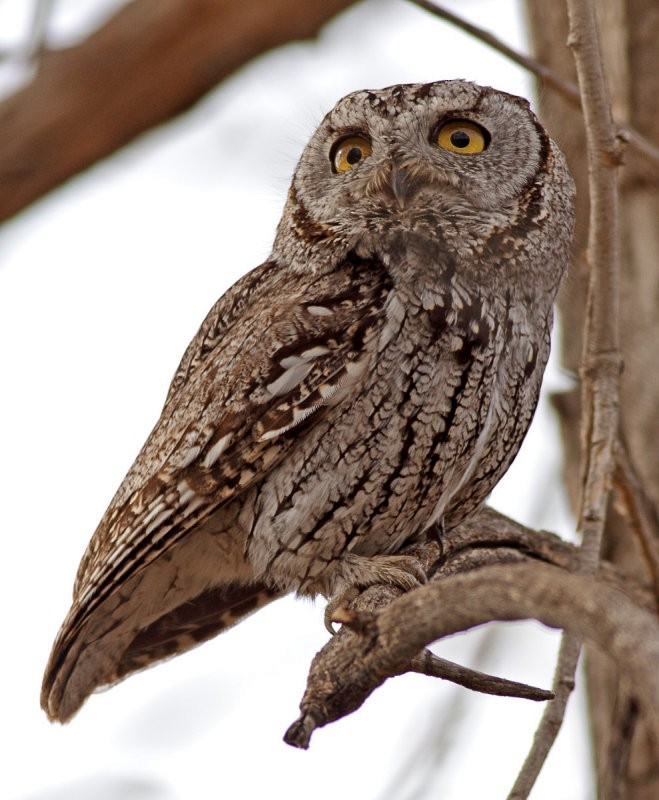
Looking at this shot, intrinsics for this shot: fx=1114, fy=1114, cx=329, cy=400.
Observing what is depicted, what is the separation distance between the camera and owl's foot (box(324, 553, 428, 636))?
2.62 m

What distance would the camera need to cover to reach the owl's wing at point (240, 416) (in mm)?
2717

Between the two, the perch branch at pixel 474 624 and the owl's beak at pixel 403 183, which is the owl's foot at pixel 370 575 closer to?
the perch branch at pixel 474 624

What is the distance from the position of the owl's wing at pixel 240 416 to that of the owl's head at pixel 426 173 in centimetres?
16

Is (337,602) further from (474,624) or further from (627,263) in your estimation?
(627,263)

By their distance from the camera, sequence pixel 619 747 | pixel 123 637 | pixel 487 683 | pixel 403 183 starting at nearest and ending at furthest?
pixel 487 683
pixel 403 183
pixel 619 747
pixel 123 637

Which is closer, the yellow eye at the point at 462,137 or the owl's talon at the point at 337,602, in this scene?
the owl's talon at the point at 337,602

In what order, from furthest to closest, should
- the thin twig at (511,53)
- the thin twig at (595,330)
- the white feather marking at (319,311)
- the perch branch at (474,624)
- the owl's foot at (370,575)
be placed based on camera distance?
1. the thin twig at (511,53)
2. the white feather marking at (319,311)
3. the owl's foot at (370,575)
4. the thin twig at (595,330)
5. the perch branch at (474,624)

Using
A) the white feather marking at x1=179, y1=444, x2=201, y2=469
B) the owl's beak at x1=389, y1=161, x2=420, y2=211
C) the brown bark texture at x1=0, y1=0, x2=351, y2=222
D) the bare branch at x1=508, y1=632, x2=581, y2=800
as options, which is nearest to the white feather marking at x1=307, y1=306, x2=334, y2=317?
the owl's beak at x1=389, y1=161, x2=420, y2=211

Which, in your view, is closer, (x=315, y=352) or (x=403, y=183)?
(x=315, y=352)

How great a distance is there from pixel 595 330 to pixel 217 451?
1.01m

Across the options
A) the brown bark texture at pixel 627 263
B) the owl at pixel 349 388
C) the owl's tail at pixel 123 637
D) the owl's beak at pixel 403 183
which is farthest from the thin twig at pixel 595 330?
the owl's tail at pixel 123 637

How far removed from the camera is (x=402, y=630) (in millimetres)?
1924

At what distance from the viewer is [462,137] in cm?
309

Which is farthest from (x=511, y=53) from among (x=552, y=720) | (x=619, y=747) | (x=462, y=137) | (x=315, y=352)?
(x=619, y=747)
